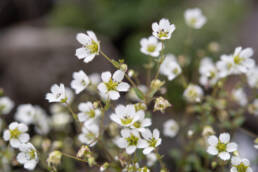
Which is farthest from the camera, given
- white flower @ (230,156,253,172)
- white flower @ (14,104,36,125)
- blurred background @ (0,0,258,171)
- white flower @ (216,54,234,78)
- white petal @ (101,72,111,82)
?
blurred background @ (0,0,258,171)

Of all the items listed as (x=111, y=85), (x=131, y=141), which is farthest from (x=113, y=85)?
(x=131, y=141)

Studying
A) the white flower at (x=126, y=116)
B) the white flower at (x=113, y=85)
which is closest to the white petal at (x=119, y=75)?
the white flower at (x=113, y=85)

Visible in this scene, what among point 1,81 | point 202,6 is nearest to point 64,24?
point 1,81

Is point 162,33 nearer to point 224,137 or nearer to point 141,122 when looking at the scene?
point 141,122

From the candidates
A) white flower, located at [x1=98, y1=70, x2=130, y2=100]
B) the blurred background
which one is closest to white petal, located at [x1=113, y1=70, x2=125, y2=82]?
white flower, located at [x1=98, y1=70, x2=130, y2=100]

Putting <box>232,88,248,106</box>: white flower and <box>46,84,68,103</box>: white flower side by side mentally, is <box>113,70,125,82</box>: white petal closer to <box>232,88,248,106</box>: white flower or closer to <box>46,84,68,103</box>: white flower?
<box>46,84,68,103</box>: white flower

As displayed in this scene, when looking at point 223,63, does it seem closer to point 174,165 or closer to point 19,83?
point 174,165
